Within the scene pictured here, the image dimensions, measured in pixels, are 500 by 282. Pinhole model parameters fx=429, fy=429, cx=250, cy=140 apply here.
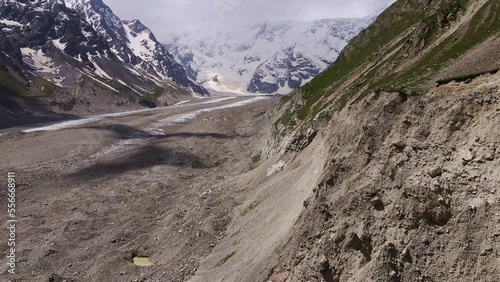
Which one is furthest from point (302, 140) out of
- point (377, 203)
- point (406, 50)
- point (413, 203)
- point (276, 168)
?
point (413, 203)

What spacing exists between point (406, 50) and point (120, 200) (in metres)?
38.5

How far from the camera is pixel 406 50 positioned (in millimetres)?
50250

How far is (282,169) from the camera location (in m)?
43.5

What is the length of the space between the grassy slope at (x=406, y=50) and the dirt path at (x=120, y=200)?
638 inches

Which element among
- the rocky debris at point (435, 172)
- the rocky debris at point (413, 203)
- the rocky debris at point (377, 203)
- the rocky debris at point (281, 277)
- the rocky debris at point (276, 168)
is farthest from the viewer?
the rocky debris at point (276, 168)

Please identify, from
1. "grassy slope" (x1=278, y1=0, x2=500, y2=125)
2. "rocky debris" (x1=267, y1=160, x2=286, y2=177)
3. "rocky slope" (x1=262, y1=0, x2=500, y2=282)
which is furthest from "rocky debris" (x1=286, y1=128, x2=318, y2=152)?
"rocky slope" (x1=262, y1=0, x2=500, y2=282)

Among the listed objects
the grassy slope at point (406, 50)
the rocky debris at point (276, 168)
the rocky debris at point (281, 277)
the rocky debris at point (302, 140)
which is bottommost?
the rocky debris at point (281, 277)

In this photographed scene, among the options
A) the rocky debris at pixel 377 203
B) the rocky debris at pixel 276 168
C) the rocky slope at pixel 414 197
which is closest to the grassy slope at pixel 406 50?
the rocky slope at pixel 414 197

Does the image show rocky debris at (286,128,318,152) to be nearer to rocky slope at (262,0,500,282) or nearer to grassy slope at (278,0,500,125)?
grassy slope at (278,0,500,125)

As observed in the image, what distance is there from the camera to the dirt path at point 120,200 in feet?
111

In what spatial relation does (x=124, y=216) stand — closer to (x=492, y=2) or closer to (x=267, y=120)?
(x=492, y=2)

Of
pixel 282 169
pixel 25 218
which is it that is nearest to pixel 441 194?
pixel 282 169

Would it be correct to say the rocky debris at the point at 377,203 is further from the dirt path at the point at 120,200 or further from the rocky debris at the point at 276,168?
the rocky debris at the point at 276,168

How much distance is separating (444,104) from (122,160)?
63828mm
